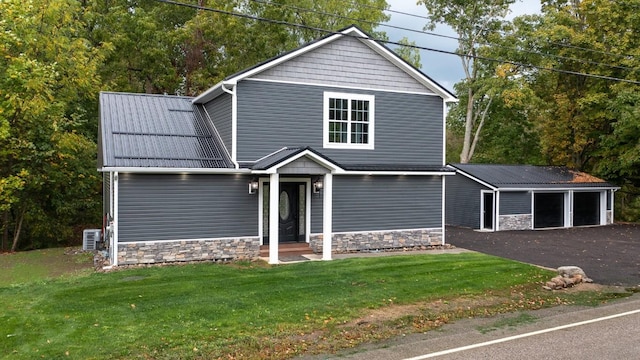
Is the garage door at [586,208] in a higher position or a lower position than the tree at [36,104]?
lower

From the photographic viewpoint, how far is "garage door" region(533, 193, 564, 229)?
2520 centimetres

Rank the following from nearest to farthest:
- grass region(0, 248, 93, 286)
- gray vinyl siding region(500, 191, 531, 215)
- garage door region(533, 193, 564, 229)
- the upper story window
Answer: grass region(0, 248, 93, 286)
the upper story window
gray vinyl siding region(500, 191, 531, 215)
garage door region(533, 193, 564, 229)

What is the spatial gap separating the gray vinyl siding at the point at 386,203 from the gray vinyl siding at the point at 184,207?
9.56 feet

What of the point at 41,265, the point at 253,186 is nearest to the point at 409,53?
the point at 253,186

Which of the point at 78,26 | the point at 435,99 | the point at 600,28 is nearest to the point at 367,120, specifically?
the point at 435,99

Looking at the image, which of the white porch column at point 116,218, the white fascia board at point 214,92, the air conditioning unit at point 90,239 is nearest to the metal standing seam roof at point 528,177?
the white fascia board at point 214,92

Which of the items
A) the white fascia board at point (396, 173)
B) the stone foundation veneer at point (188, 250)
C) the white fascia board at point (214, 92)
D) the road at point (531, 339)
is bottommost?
the road at point (531, 339)

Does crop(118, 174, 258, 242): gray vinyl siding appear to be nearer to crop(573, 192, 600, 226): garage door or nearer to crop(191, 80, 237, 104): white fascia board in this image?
crop(191, 80, 237, 104): white fascia board

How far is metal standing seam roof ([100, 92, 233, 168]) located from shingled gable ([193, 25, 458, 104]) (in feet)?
3.29

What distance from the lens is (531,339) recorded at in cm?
770

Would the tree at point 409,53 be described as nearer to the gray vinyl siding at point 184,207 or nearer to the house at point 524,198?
the house at point 524,198

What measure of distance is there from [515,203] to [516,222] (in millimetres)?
936

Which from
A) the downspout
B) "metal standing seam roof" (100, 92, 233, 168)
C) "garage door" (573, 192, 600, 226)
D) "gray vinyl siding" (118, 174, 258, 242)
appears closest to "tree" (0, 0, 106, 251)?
"metal standing seam roof" (100, 92, 233, 168)

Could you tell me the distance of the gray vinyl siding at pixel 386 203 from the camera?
15.8 metres
